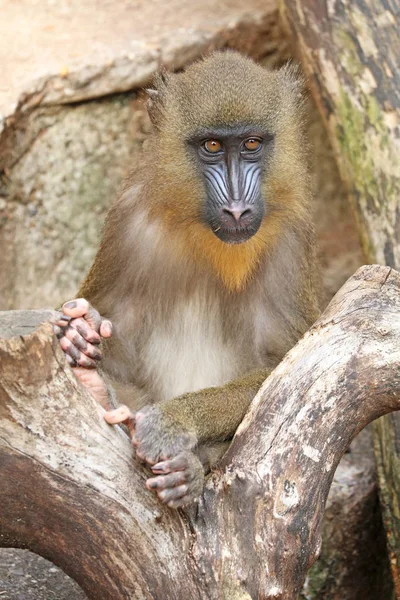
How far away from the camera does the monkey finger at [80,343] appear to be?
3.48m

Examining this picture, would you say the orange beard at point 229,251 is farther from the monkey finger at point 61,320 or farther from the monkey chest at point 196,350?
the monkey finger at point 61,320

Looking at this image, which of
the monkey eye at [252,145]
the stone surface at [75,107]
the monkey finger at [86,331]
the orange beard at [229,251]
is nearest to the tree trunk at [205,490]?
the monkey finger at [86,331]

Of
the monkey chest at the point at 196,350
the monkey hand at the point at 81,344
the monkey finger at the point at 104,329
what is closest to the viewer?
the monkey hand at the point at 81,344

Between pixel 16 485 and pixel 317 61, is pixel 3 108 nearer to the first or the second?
pixel 317 61

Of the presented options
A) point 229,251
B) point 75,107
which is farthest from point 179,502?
point 75,107

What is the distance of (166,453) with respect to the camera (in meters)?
3.21

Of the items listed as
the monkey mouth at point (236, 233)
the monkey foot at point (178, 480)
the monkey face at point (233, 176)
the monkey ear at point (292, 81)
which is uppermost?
the monkey ear at point (292, 81)

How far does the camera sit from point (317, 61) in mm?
5273

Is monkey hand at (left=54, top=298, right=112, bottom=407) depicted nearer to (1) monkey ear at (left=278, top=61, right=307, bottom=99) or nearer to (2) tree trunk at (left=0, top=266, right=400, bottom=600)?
(2) tree trunk at (left=0, top=266, right=400, bottom=600)

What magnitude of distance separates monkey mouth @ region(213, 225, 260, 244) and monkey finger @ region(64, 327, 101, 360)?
0.62 meters

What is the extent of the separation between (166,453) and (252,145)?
4.03 feet

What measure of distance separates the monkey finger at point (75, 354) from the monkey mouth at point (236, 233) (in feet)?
2.16

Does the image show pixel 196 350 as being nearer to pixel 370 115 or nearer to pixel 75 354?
pixel 75 354

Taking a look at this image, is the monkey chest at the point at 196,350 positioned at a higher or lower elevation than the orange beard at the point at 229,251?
lower
